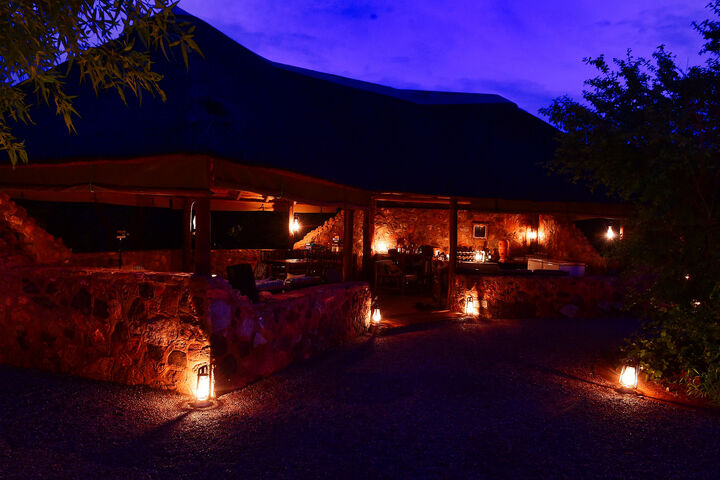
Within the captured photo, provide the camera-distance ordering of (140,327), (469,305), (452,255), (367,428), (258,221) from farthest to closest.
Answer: (258,221), (452,255), (469,305), (140,327), (367,428)

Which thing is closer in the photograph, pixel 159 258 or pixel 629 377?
pixel 629 377

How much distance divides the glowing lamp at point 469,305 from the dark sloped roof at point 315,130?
2.24m

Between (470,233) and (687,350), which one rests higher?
(470,233)

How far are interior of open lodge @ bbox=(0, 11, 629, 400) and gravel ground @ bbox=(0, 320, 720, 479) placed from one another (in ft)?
1.68

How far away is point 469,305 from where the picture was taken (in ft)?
33.4

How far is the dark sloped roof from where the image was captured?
607cm

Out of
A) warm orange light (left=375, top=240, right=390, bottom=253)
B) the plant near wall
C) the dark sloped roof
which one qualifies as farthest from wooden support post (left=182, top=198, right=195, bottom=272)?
the plant near wall

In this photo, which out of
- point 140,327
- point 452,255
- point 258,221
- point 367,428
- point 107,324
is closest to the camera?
point 367,428

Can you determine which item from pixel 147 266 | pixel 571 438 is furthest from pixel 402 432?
pixel 147 266

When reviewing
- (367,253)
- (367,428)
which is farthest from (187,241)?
(367,428)

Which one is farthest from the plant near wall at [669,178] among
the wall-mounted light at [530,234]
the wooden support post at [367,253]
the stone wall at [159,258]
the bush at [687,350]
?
the wall-mounted light at [530,234]

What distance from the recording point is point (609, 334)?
8578mm

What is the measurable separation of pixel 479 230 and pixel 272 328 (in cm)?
1199

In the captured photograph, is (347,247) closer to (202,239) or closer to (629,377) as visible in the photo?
(202,239)
